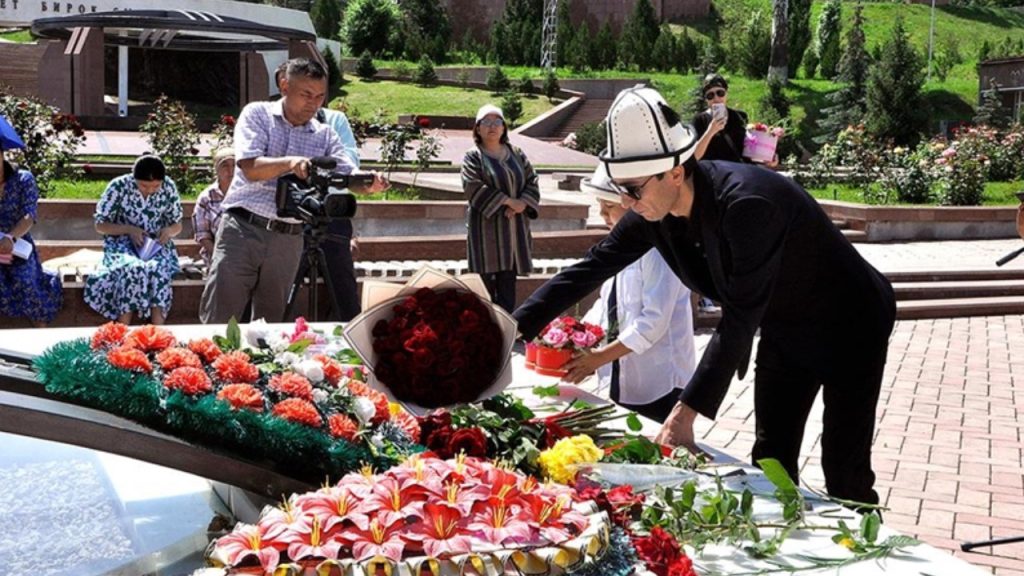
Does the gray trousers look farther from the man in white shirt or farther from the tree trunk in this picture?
the tree trunk

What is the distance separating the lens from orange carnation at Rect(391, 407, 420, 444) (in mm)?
2416

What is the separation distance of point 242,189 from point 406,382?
334 cm

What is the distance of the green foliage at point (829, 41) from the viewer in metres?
45.4

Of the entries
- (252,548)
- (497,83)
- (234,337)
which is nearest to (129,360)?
(252,548)

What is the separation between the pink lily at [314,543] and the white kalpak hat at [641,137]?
136 centimetres

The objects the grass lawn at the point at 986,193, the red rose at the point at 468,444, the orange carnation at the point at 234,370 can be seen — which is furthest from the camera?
the grass lawn at the point at 986,193

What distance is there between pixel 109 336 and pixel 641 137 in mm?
1254

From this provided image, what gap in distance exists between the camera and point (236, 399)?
82.0 inches

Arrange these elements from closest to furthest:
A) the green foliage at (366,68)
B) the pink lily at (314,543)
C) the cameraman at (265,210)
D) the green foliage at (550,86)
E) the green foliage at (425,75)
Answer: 1. the pink lily at (314,543)
2. the cameraman at (265,210)
3. the green foliage at (550,86)
4. the green foliage at (425,75)
5. the green foliage at (366,68)

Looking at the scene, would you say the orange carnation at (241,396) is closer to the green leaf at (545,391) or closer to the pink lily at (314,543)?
the pink lily at (314,543)

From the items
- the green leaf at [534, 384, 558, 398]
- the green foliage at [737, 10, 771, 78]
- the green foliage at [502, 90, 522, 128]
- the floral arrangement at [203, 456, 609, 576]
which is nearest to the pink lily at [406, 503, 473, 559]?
the floral arrangement at [203, 456, 609, 576]

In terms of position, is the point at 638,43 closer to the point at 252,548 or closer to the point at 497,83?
the point at 497,83

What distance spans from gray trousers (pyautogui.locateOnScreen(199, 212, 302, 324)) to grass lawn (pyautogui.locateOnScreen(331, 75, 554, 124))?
1173 inches

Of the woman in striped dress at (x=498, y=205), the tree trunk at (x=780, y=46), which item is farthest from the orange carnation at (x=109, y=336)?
the tree trunk at (x=780, y=46)
